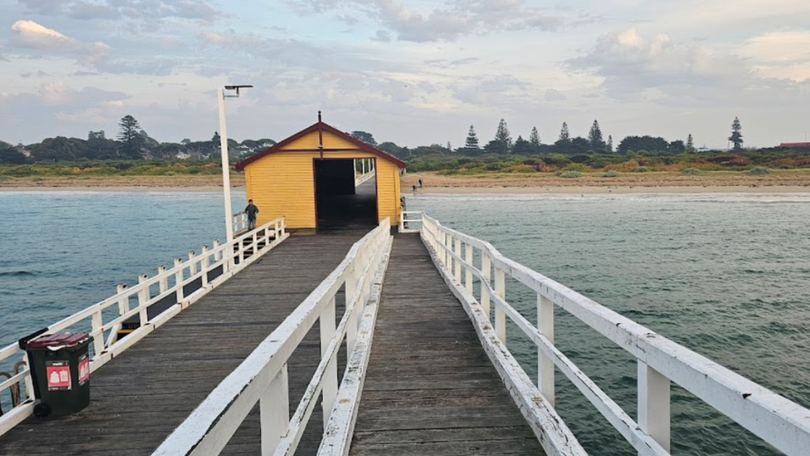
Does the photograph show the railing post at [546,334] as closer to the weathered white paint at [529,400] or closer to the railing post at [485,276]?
the weathered white paint at [529,400]

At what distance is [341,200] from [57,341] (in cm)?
2952

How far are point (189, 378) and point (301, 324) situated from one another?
4519mm

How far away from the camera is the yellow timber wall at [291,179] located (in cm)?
2125

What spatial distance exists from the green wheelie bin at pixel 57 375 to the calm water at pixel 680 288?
679 cm

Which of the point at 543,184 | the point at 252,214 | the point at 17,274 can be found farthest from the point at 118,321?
the point at 543,184

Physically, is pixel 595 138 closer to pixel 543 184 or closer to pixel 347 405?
pixel 543 184

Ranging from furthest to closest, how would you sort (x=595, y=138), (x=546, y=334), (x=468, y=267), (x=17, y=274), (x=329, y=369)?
(x=595, y=138)
(x=17, y=274)
(x=468, y=267)
(x=546, y=334)
(x=329, y=369)

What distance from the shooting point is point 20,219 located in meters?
Answer: 50.2

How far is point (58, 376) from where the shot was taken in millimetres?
5770

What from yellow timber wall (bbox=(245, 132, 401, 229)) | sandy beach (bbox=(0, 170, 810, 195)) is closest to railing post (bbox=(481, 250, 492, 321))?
yellow timber wall (bbox=(245, 132, 401, 229))

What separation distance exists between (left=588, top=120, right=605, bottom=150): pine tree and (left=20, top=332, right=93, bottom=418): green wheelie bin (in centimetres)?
16471

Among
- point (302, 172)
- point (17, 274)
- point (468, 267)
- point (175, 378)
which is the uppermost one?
point (302, 172)

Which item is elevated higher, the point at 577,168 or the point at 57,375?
the point at 577,168

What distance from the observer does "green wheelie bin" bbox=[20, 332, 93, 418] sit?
5805 millimetres
